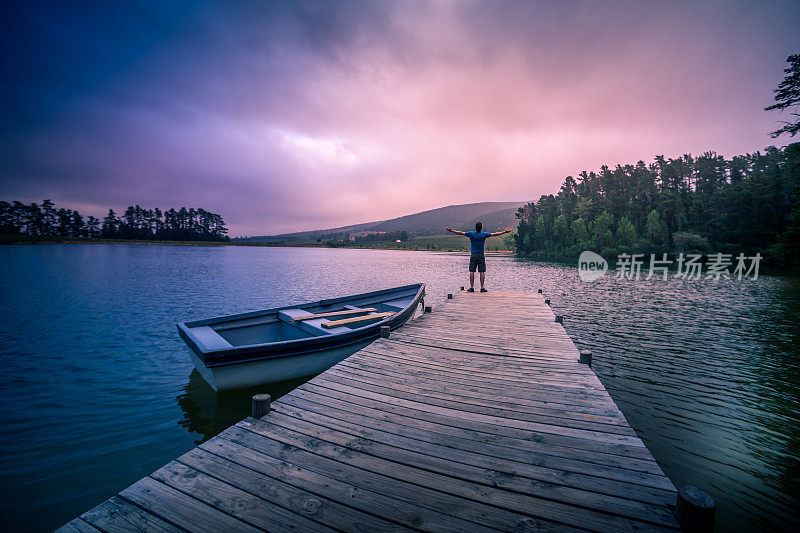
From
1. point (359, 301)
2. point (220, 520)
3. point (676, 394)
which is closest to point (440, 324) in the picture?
point (359, 301)

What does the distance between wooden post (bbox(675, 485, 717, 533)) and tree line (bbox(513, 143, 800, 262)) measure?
171 feet

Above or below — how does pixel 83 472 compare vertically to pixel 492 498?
below

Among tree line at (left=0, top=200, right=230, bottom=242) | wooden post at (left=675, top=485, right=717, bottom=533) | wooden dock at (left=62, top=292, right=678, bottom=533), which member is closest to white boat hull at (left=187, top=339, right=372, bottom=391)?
wooden dock at (left=62, top=292, right=678, bottom=533)

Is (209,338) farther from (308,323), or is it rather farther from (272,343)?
(308,323)

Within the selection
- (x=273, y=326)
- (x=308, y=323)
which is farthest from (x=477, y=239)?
(x=273, y=326)

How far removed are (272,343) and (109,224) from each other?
213m

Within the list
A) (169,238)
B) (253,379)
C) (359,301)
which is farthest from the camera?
(169,238)

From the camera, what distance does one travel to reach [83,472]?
5.58 metres

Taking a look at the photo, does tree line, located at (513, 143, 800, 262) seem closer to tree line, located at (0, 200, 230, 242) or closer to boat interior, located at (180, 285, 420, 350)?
boat interior, located at (180, 285, 420, 350)

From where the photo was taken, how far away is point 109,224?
159750 mm

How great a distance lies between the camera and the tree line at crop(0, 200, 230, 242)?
127 meters

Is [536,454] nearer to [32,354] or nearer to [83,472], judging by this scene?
[83,472]

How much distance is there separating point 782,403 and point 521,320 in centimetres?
651

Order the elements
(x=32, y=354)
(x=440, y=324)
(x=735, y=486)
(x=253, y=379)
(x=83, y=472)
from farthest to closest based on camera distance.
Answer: (x=32, y=354) < (x=440, y=324) < (x=253, y=379) < (x=83, y=472) < (x=735, y=486)
